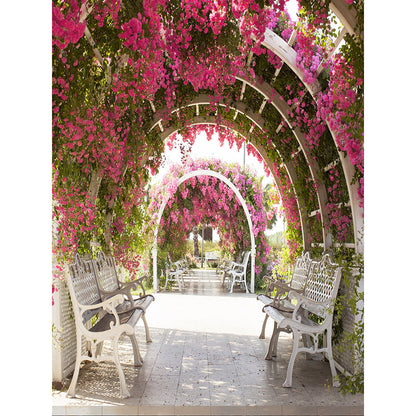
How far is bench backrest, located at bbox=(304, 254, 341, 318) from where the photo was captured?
411cm

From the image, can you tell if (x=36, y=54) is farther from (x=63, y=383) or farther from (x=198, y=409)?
(x=63, y=383)

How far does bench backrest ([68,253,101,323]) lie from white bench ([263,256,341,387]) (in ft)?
5.55

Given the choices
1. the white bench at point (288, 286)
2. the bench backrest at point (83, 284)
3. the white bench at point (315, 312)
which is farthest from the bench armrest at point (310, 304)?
the bench backrest at point (83, 284)

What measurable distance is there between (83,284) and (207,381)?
4.53 feet

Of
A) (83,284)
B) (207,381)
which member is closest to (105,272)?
(83,284)

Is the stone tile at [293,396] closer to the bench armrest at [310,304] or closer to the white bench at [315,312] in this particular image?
the white bench at [315,312]

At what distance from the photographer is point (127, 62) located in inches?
152

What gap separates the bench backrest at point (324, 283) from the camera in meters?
4.11

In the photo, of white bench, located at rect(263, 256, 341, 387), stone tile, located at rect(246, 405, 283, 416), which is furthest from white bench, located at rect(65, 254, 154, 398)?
white bench, located at rect(263, 256, 341, 387)

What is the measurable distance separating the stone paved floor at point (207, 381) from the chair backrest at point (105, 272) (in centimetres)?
71

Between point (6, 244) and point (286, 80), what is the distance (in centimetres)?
433

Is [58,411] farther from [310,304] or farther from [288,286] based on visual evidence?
[288,286]

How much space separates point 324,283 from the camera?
4465mm
